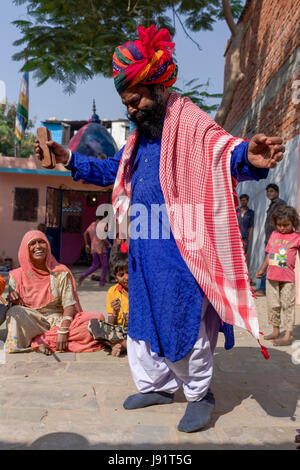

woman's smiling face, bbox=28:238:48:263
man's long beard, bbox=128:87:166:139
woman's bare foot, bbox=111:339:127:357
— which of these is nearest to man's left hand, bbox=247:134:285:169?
man's long beard, bbox=128:87:166:139

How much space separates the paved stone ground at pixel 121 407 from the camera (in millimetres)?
2250

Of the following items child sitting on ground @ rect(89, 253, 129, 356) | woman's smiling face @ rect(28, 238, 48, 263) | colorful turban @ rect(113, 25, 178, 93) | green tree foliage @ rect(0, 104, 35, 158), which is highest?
green tree foliage @ rect(0, 104, 35, 158)

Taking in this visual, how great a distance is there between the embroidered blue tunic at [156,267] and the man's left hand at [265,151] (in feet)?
0.25

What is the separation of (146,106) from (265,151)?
82cm

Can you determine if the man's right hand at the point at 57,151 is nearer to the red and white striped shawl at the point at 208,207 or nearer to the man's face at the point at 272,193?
the red and white striped shawl at the point at 208,207

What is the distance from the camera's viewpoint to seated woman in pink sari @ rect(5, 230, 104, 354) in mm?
4074

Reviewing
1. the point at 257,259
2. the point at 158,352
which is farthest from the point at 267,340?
the point at 257,259

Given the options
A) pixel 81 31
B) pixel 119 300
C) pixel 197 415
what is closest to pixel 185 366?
pixel 197 415

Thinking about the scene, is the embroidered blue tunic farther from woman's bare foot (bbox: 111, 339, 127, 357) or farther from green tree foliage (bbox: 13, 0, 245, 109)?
green tree foliage (bbox: 13, 0, 245, 109)

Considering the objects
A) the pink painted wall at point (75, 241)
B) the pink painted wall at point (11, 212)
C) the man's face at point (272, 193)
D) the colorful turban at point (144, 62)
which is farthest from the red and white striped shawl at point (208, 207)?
the pink painted wall at point (75, 241)

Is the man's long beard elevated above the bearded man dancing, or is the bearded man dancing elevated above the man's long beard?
the man's long beard

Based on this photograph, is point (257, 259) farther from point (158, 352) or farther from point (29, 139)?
point (29, 139)

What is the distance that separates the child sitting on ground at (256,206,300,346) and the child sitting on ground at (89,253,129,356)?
68.7 inches

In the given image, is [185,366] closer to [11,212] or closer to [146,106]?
[146,106]
